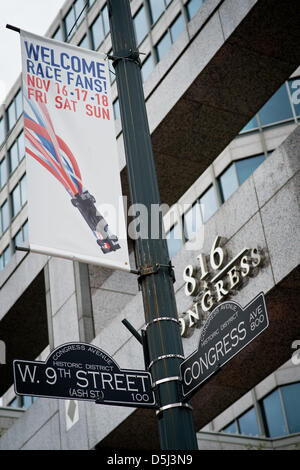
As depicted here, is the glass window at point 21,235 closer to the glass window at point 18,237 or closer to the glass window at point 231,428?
the glass window at point 18,237

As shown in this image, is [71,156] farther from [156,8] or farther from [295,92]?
[295,92]

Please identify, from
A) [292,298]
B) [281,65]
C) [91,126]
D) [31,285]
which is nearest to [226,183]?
[31,285]

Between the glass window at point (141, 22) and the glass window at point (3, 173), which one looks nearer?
the glass window at point (141, 22)

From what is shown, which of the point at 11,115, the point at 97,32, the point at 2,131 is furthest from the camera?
the point at 2,131

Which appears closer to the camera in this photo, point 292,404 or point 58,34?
point 292,404

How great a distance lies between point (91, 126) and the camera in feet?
26.1

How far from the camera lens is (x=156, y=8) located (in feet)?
79.6

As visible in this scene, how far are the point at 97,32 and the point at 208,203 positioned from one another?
799 cm

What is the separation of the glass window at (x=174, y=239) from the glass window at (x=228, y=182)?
7.42ft

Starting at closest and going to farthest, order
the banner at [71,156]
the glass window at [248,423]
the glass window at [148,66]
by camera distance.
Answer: the banner at [71,156], the glass window at [148,66], the glass window at [248,423]

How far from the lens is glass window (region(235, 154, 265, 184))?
3167 cm

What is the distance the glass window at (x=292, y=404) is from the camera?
93.6 ft

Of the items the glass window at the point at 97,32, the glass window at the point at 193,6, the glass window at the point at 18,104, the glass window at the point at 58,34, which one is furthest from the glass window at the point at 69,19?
the glass window at the point at 193,6

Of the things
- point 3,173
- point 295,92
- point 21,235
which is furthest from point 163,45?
point 3,173
